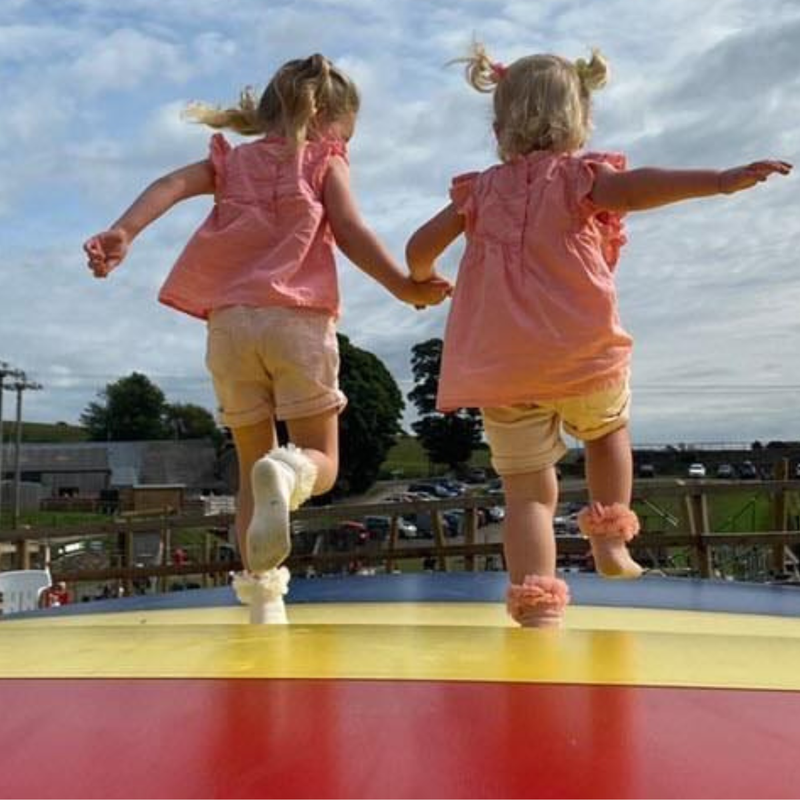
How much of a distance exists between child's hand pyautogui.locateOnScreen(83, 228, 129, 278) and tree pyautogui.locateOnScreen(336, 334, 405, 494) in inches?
621

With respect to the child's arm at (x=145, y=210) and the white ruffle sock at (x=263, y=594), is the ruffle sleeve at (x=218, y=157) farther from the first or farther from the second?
the white ruffle sock at (x=263, y=594)

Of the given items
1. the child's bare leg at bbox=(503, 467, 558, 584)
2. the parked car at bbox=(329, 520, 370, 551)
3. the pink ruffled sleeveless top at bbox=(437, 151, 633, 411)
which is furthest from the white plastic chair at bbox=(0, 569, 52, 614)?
the child's bare leg at bbox=(503, 467, 558, 584)

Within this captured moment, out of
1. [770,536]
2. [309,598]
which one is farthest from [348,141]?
[770,536]

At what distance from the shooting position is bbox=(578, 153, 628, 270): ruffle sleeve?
281cm

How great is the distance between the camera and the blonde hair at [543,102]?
116 inches

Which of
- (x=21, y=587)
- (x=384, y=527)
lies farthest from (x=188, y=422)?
(x=21, y=587)

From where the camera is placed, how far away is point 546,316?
2713 mm

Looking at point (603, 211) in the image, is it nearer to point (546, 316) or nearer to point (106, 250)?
point (546, 316)

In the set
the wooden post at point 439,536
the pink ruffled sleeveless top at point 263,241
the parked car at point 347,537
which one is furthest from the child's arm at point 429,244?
the parked car at point 347,537

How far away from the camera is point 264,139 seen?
3.24m

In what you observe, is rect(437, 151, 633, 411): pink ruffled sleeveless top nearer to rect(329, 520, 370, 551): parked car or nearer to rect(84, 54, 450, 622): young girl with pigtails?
rect(84, 54, 450, 622): young girl with pigtails

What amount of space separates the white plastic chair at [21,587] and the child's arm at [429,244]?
429cm

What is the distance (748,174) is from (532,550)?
0.89 m

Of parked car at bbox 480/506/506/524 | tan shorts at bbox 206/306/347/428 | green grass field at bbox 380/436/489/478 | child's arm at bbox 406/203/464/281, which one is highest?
green grass field at bbox 380/436/489/478
